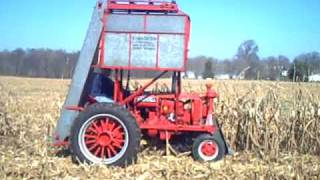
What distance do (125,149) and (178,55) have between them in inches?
67.4

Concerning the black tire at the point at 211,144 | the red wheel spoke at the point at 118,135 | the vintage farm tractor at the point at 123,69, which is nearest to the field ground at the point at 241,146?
the black tire at the point at 211,144

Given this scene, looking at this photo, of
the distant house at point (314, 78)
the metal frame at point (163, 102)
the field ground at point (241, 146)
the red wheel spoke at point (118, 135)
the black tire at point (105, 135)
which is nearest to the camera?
the field ground at point (241, 146)

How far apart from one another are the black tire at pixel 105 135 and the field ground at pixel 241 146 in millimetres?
213

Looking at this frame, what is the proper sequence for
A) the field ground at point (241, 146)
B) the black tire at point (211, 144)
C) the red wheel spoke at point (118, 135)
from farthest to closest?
1. the black tire at point (211, 144)
2. the red wheel spoke at point (118, 135)
3. the field ground at point (241, 146)

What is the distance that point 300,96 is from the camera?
9.86 meters

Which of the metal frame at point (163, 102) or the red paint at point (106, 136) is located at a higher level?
the metal frame at point (163, 102)

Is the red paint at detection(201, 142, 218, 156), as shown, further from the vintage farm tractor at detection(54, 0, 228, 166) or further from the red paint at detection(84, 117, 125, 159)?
the red paint at detection(84, 117, 125, 159)

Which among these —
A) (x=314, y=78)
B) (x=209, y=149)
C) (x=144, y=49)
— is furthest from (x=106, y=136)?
(x=314, y=78)

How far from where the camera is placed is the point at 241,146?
953cm

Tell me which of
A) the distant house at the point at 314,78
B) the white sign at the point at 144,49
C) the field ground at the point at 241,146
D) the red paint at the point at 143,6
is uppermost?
the red paint at the point at 143,6

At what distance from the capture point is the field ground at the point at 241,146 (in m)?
7.47

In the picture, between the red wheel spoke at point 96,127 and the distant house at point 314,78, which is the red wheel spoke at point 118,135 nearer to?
the red wheel spoke at point 96,127

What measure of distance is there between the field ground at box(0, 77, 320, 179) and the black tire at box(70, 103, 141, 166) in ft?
0.70

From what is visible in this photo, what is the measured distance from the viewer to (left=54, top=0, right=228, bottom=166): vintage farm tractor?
7.86 m
